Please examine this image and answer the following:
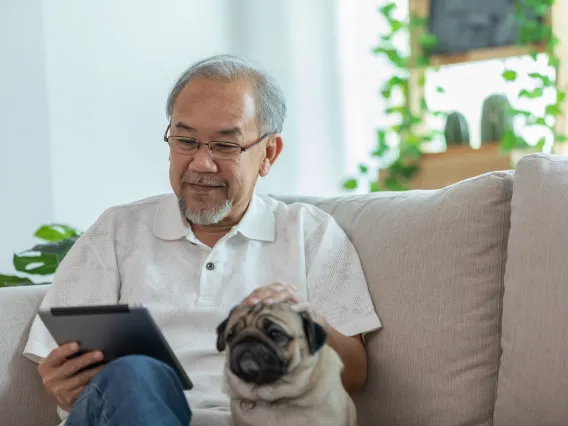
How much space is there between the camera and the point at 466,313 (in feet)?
5.71

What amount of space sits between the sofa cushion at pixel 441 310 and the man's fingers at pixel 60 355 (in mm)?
607

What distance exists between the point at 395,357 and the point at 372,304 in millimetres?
125

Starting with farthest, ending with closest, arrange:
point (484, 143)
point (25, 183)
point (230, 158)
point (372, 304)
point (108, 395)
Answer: point (484, 143) < point (25, 183) < point (230, 158) < point (372, 304) < point (108, 395)

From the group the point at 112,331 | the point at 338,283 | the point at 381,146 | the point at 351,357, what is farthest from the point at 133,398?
the point at 381,146

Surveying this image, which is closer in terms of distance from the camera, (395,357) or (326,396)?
(326,396)

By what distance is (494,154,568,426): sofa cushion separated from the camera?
5.13 feet

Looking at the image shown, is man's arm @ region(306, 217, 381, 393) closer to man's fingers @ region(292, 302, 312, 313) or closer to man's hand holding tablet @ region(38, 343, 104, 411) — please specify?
man's fingers @ region(292, 302, 312, 313)

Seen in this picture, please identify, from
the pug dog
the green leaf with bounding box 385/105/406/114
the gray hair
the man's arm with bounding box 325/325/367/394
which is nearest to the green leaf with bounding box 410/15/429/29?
the green leaf with bounding box 385/105/406/114

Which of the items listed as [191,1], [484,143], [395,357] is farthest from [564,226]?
[191,1]

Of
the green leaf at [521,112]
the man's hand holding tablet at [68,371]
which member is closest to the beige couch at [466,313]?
the man's hand holding tablet at [68,371]

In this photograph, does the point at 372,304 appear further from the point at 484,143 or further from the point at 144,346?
the point at 484,143

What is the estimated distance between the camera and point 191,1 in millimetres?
3842

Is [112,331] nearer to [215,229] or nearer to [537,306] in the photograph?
[215,229]

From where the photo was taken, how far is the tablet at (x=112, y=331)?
1465mm
